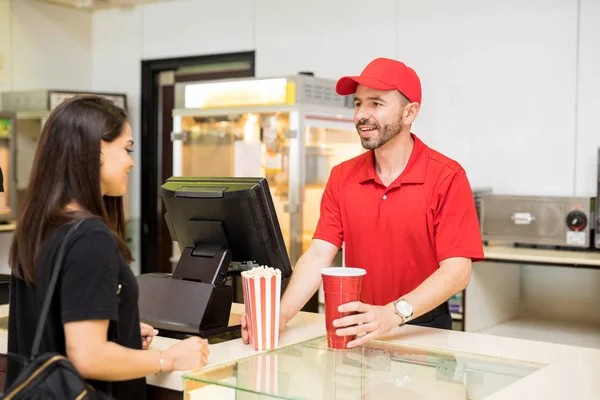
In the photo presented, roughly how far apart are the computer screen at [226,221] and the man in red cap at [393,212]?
19 cm

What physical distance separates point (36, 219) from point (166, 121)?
5.28 metres

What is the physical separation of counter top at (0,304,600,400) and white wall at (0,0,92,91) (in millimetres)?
4912

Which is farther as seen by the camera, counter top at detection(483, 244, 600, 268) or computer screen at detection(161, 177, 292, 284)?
counter top at detection(483, 244, 600, 268)

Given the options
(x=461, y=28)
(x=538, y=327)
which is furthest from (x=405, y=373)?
(x=461, y=28)

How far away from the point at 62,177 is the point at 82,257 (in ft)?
0.59

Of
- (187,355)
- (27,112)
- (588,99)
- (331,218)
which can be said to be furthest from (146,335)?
(27,112)

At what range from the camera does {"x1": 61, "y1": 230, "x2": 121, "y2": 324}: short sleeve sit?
148 cm

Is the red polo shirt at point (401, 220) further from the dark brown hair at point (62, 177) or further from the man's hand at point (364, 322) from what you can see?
the dark brown hair at point (62, 177)

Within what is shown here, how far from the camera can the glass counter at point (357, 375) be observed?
1656 millimetres

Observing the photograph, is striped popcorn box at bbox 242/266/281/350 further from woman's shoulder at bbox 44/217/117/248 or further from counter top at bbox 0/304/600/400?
woman's shoulder at bbox 44/217/117/248

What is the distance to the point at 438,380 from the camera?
68.1 inches

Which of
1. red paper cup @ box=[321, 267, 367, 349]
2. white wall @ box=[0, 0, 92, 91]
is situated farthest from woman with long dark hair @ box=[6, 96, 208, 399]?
white wall @ box=[0, 0, 92, 91]

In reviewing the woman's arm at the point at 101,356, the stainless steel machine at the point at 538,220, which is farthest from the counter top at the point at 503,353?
the stainless steel machine at the point at 538,220

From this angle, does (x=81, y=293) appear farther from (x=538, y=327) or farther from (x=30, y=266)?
(x=538, y=327)
